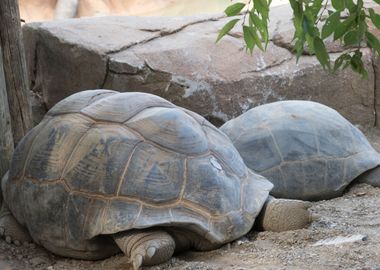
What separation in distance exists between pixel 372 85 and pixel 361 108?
0.22m

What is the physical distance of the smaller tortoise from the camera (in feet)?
13.6

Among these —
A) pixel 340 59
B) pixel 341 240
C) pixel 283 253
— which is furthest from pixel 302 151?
pixel 340 59

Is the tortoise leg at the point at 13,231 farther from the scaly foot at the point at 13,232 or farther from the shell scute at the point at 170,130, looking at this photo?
the shell scute at the point at 170,130

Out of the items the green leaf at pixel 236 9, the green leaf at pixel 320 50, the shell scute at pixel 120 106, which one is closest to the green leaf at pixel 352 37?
the green leaf at pixel 320 50

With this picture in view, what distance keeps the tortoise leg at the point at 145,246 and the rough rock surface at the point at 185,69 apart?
263cm

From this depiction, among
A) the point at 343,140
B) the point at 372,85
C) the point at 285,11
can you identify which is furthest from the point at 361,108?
the point at 343,140

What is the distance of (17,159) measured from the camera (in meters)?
3.49

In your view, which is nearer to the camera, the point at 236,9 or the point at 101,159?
the point at 236,9

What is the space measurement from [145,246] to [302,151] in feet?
5.20

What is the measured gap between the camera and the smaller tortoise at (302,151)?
4148mm

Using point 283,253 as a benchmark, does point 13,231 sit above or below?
below

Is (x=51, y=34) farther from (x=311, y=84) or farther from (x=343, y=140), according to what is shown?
(x=343, y=140)

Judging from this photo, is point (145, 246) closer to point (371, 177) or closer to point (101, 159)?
point (101, 159)

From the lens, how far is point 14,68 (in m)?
4.15
